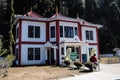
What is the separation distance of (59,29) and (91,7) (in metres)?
43.1

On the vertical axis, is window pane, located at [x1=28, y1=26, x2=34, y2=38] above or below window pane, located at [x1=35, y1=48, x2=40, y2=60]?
above

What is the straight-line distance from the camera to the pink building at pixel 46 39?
31.9 meters

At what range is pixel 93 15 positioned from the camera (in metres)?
73.0

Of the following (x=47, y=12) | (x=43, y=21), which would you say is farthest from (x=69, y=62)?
(x=47, y=12)

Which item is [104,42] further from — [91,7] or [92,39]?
[92,39]

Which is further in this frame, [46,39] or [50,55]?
[46,39]

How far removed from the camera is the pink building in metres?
31.9

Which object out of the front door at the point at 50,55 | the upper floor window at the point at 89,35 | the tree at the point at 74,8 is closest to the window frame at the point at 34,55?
the front door at the point at 50,55

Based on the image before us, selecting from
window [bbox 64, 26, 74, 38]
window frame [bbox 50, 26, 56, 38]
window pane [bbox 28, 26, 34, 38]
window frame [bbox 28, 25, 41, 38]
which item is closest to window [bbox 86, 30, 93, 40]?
window [bbox 64, 26, 74, 38]

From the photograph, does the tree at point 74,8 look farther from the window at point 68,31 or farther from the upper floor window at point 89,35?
the window at point 68,31

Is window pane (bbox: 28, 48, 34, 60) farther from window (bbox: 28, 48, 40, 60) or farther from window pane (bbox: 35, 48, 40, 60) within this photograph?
window pane (bbox: 35, 48, 40, 60)

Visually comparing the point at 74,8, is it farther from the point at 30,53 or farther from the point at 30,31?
the point at 30,53

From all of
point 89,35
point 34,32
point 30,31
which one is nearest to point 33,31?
point 34,32

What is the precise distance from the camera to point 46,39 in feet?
112
